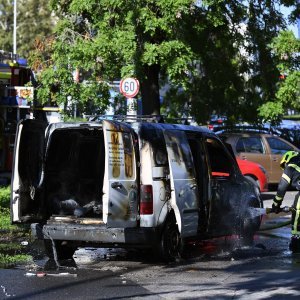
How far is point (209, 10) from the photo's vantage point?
13898 millimetres

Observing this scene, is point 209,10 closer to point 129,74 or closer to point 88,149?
point 129,74

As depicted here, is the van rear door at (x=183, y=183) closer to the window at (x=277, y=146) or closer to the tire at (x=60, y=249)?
the tire at (x=60, y=249)

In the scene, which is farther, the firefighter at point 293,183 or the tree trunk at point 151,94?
the tree trunk at point 151,94

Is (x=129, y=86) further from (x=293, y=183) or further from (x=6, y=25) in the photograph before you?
(x=6, y=25)

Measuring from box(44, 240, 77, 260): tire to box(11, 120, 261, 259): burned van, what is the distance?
0.01 meters

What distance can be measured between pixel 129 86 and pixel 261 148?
5650 mm

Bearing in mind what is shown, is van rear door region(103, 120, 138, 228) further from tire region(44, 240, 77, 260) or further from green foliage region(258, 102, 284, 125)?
green foliage region(258, 102, 284, 125)

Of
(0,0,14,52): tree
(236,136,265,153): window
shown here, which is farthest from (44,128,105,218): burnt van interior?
(0,0,14,52): tree

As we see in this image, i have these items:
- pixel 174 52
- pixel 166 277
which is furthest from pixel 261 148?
pixel 166 277

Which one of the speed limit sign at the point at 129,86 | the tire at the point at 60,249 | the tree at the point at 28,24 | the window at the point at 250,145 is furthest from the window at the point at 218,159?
the tree at the point at 28,24

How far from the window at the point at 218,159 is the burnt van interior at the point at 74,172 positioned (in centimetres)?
171

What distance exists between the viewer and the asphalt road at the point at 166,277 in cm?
657

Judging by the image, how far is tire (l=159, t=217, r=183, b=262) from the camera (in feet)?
26.4

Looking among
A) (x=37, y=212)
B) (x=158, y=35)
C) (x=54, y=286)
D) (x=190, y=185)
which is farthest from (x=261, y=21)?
(x=54, y=286)
